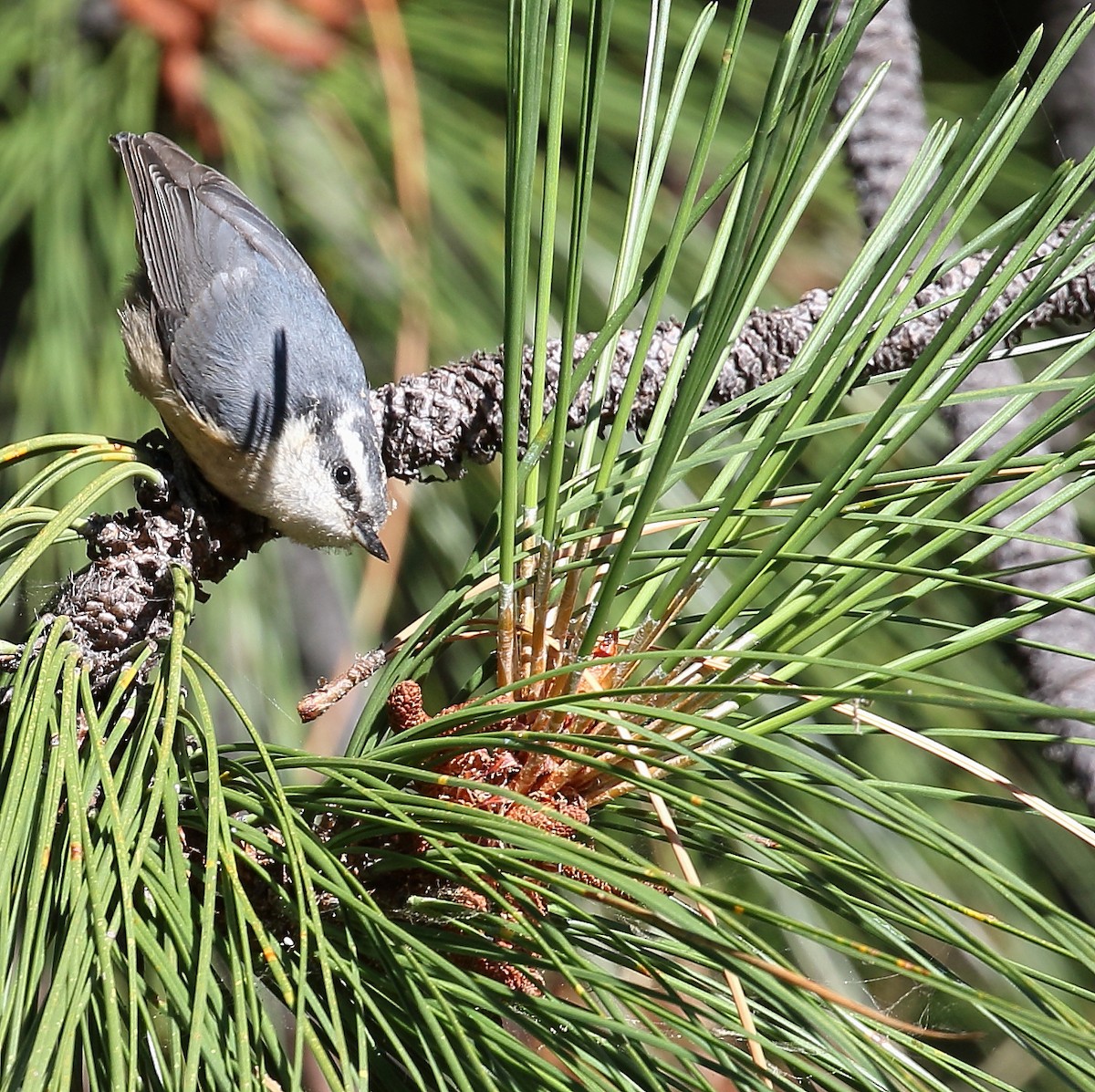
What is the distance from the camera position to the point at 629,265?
2.41 ft

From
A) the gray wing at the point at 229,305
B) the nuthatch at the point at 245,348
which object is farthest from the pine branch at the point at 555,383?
the gray wing at the point at 229,305

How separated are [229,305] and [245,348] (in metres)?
0.09

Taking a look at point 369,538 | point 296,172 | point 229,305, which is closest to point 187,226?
point 229,305

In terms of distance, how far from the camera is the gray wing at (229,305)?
54.2 inches

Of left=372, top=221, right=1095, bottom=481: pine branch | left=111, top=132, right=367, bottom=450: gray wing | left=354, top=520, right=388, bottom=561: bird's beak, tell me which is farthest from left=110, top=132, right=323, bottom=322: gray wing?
left=372, top=221, right=1095, bottom=481: pine branch

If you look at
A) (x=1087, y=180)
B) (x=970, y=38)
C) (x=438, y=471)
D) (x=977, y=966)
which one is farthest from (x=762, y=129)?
(x=977, y=966)

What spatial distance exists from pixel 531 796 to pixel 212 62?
3.57 feet

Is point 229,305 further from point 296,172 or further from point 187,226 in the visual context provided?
point 296,172

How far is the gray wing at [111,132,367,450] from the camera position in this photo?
4.52ft

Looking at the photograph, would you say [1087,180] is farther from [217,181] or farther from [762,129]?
[217,181]

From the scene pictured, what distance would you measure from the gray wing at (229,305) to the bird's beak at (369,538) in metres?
0.16

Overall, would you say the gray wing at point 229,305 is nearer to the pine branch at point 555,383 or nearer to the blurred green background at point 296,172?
the blurred green background at point 296,172

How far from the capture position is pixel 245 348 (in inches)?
57.9

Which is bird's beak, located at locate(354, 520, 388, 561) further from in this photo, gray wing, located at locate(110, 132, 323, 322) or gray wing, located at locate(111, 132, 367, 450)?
gray wing, located at locate(110, 132, 323, 322)
